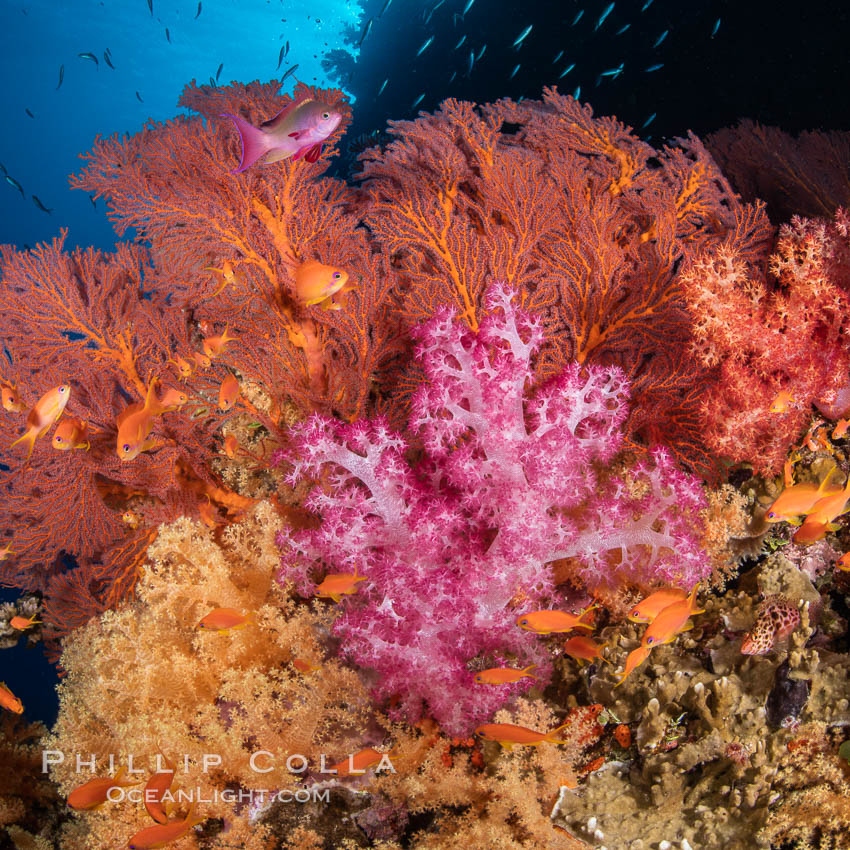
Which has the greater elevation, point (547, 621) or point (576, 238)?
point (576, 238)

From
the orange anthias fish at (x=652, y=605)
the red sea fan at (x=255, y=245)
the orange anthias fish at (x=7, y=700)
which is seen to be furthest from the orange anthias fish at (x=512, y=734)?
the orange anthias fish at (x=7, y=700)

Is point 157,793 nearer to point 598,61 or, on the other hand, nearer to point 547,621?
point 547,621

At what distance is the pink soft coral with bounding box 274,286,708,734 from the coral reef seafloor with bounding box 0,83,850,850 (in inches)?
0.8

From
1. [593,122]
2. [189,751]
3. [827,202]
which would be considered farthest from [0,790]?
[827,202]

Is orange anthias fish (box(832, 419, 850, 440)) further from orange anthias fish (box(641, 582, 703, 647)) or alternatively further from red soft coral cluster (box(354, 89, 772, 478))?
orange anthias fish (box(641, 582, 703, 647))

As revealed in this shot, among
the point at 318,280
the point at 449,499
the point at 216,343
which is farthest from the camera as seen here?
the point at 216,343

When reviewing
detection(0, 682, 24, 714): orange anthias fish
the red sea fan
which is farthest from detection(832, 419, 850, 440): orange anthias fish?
detection(0, 682, 24, 714): orange anthias fish

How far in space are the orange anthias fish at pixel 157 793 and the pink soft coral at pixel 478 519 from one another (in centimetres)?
116

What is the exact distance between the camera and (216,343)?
355 cm

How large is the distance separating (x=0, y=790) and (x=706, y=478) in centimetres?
716

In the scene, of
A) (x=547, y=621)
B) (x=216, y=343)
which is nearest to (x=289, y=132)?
(x=216, y=343)

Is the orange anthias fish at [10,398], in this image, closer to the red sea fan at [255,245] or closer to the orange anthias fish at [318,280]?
the red sea fan at [255,245]

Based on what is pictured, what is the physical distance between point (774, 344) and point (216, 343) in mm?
3673

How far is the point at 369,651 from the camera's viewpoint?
2.64 meters
